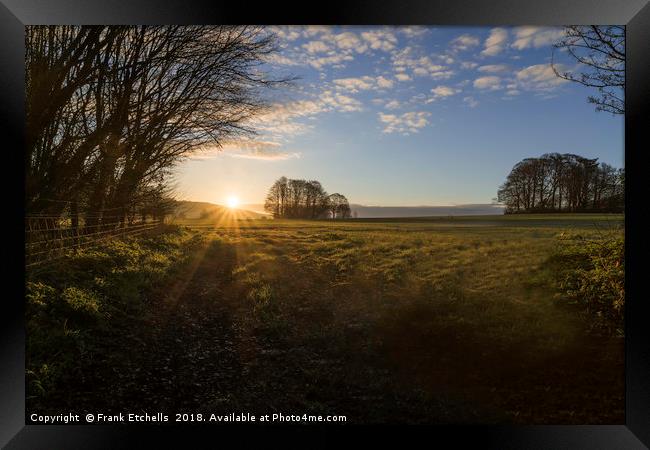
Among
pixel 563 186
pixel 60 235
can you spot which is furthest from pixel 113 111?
pixel 563 186

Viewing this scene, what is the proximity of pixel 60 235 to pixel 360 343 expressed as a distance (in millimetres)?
5914

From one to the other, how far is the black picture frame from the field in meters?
0.24

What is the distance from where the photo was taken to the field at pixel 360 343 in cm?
389

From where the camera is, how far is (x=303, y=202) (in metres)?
6.91

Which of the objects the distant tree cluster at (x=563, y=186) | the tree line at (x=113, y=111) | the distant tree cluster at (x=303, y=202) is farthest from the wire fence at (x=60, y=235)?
the distant tree cluster at (x=563, y=186)

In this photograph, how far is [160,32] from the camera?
666 centimetres

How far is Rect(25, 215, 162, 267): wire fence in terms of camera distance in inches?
192

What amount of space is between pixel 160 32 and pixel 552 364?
9338 mm

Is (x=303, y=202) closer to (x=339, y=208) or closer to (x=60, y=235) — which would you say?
A: (x=339, y=208)

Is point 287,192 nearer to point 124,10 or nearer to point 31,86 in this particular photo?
point 124,10

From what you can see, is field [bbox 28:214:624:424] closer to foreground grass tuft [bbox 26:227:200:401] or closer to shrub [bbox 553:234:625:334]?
foreground grass tuft [bbox 26:227:200:401]

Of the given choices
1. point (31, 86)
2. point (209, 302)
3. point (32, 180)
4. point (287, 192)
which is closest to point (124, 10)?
point (31, 86)

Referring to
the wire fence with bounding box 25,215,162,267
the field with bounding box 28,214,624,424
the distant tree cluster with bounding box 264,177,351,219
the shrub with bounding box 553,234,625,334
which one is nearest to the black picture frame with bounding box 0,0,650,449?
the field with bounding box 28,214,624,424

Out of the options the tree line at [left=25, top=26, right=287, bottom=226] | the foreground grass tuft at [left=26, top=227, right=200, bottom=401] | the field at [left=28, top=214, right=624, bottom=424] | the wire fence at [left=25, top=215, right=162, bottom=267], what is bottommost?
the field at [left=28, top=214, right=624, bottom=424]
